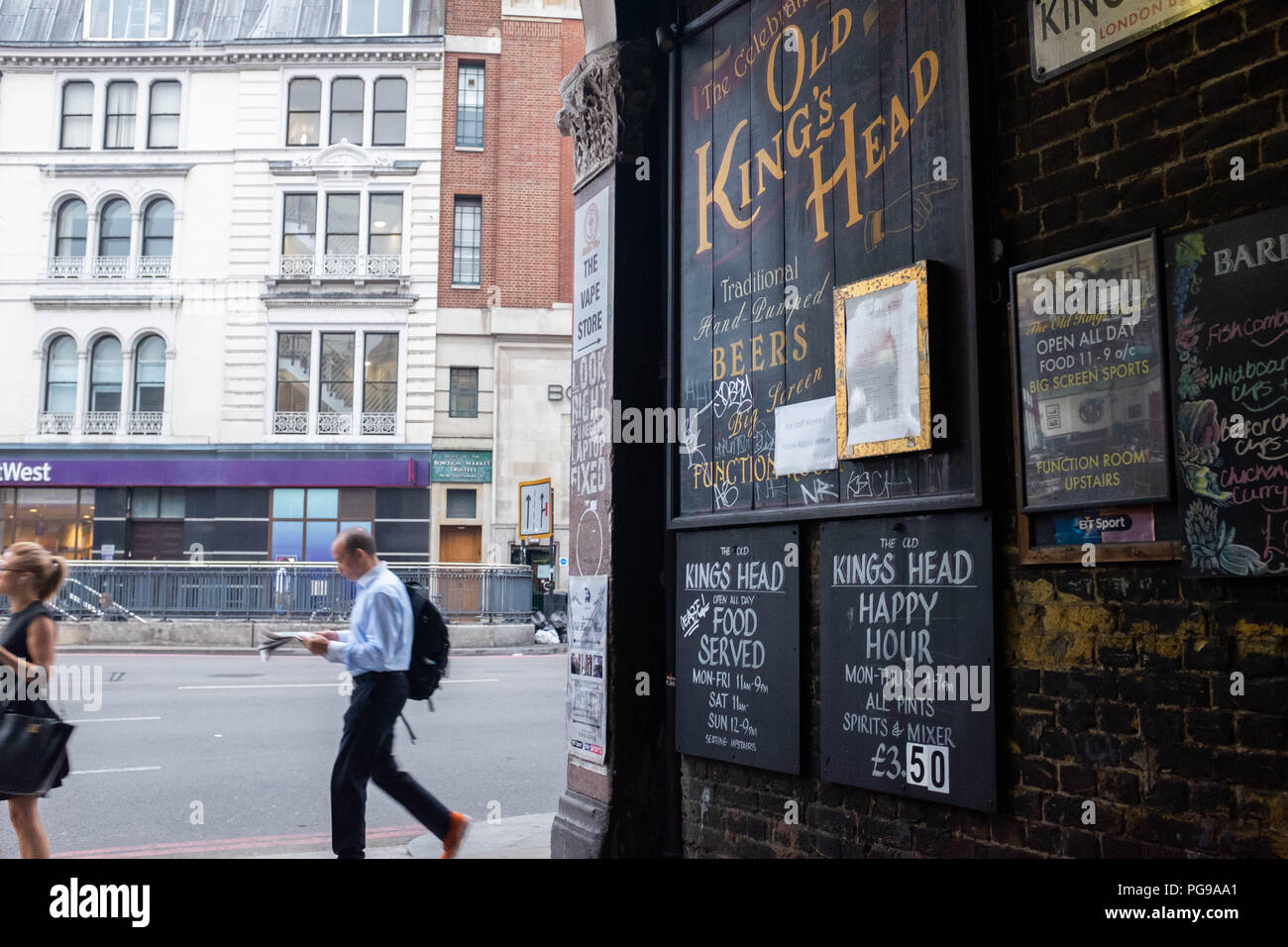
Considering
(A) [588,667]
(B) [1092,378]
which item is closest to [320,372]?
(A) [588,667]

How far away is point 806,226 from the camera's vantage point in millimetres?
5387

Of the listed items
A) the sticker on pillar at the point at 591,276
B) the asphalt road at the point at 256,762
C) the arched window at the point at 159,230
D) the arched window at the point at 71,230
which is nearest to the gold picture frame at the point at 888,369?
the sticker on pillar at the point at 591,276

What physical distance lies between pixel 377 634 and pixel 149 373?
2608 centimetres

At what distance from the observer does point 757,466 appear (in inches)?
223

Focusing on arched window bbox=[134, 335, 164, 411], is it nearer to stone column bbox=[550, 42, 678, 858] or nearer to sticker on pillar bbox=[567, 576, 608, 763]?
stone column bbox=[550, 42, 678, 858]

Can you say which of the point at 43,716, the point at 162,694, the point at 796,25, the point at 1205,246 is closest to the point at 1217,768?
the point at 1205,246

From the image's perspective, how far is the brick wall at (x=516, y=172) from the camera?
2998 cm

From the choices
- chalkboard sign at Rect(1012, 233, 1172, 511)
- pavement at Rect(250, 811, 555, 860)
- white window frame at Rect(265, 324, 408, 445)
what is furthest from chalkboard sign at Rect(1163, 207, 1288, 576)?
white window frame at Rect(265, 324, 408, 445)

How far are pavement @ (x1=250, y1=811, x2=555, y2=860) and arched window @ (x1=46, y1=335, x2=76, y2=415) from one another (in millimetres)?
25611

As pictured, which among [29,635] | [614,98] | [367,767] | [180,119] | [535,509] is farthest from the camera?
[180,119]

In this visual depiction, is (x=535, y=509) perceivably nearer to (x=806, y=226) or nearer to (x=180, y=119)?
(x=806, y=226)

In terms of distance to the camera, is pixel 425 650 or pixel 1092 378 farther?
pixel 425 650

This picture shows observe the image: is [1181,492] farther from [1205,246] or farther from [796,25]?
[796,25]

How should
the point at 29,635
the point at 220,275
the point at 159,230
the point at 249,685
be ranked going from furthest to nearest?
the point at 159,230 → the point at 220,275 → the point at 249,685 → the point at 29,635
